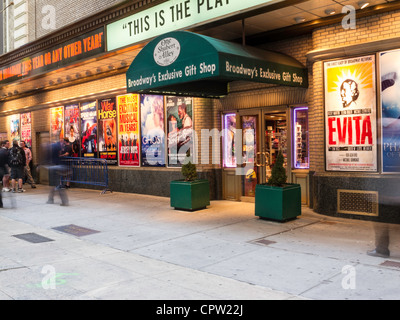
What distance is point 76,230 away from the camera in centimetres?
856

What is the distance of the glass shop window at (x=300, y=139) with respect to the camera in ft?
34.1

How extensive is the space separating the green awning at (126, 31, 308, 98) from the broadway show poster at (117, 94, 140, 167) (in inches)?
150

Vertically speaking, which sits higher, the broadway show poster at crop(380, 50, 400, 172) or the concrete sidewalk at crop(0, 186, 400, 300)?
the broadway show poster at crop(380, 50, 400, 172)

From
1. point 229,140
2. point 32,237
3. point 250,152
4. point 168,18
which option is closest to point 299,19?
point 168,18

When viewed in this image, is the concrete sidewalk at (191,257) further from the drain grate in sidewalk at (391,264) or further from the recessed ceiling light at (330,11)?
the recessed ceiling light at (330,11)

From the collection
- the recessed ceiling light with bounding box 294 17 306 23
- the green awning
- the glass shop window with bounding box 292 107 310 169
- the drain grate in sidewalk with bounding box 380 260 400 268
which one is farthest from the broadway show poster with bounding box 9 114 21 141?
the drain grate in sidewalk with bounding box 380 260 400 268

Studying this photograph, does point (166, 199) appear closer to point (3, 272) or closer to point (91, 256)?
point (91, 256)

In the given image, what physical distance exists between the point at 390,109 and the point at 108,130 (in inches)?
397

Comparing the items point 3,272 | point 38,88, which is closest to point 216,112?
point 3,272

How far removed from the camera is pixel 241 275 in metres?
5.45

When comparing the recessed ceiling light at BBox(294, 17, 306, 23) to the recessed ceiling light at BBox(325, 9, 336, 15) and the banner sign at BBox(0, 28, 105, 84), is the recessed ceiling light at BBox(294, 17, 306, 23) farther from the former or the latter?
the banner sign at BBox(0, 28, 105, 84)

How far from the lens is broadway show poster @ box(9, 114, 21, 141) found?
2049 cm

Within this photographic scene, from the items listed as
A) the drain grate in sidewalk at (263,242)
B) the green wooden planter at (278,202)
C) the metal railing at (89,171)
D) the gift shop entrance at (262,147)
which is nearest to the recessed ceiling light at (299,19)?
the gift shop entrance at (262,147)

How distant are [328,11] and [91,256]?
6.83 metres
